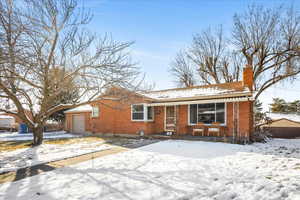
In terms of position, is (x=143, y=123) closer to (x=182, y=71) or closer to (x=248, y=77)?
(x=248, y=77)

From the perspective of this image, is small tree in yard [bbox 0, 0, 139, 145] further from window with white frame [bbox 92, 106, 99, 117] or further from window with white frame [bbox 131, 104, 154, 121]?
window with white frame [bbox 92, 106, 99, 117]

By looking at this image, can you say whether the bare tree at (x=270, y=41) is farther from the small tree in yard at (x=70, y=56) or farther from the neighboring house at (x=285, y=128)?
the small tree in yard at (x=70, y=56)

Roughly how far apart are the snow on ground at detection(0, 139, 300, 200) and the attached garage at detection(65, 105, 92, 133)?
14.9 meters

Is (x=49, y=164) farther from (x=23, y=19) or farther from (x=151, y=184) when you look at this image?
(x=23, y=19)

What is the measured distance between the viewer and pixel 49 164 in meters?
6.90

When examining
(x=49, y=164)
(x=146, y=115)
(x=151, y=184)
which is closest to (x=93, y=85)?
(x=49, y=164)

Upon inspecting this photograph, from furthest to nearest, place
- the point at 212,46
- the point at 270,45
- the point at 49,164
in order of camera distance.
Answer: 1. the point at 212,46
2. the point at 270,45
3. the point at 49,164

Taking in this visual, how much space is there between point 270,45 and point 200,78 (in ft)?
39.7

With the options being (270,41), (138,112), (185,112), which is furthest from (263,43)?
(138,112)

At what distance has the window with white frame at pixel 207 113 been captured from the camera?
13305 millimetres

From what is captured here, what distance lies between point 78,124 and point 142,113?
10.8m

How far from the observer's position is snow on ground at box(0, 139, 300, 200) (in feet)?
13.4

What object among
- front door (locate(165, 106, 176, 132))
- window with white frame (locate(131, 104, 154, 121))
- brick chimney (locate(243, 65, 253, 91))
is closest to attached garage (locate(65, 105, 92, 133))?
window with white frame (locate(131, 104, 154, 121))

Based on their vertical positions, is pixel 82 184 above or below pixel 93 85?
below
